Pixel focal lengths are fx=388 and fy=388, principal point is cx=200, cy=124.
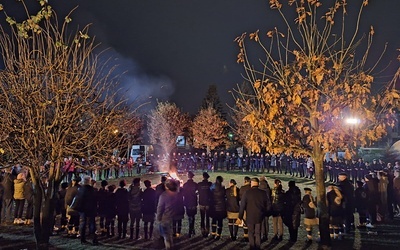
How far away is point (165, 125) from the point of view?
6731 cm

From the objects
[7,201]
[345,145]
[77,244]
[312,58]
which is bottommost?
[77,244]

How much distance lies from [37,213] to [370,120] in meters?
8.36

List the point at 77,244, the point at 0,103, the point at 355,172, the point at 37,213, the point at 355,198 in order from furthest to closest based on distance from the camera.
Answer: the point at 355,172, the point at 355,198, the point at 77,244, the point at 37,213, the point at 0,103

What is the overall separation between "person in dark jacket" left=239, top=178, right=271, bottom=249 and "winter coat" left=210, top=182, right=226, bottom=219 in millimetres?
1783

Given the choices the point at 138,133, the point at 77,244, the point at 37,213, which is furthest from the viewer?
the point at 138,133

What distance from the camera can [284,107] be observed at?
→ 31.8 feet

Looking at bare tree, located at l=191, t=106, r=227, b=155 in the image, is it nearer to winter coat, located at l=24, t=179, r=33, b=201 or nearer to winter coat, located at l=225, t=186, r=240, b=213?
winter coat, located at l=24, t=179, r=33, b=201

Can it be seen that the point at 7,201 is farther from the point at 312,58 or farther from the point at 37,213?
the point at 312,58

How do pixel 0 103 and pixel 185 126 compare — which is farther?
pixel 185 126

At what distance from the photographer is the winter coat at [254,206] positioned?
413 inches

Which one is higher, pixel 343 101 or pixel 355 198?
pixel 343 101

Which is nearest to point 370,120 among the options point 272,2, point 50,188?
point 272,2

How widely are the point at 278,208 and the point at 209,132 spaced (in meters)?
50.4

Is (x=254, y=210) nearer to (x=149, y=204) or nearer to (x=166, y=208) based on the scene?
(x=166, y=208)
